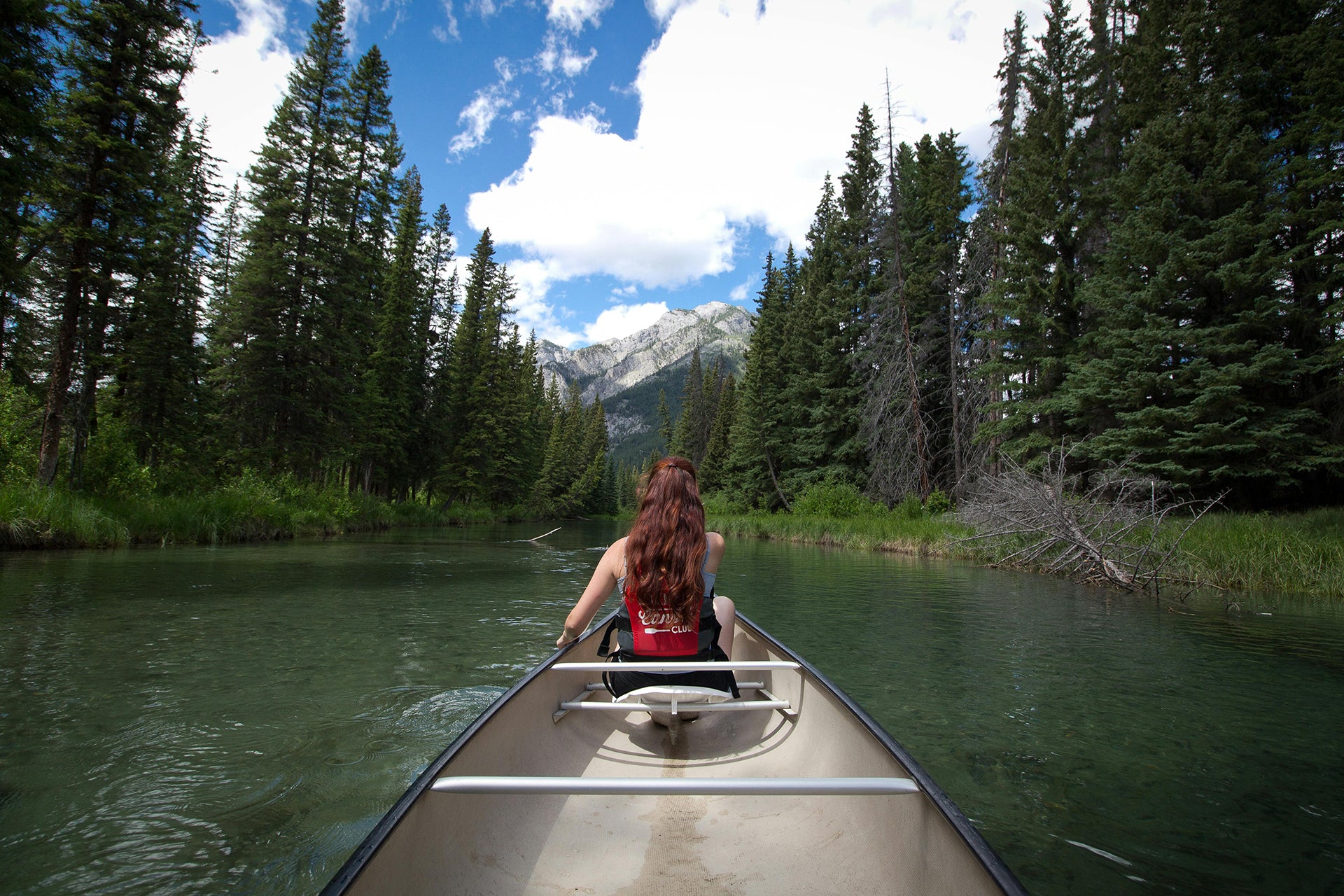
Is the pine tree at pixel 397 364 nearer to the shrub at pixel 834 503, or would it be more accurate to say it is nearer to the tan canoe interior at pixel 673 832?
the shrub at pixel 834 503

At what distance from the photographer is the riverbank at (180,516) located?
35.6ft

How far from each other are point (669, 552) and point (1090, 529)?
34.7ft

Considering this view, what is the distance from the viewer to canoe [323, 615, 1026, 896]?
1735 mm

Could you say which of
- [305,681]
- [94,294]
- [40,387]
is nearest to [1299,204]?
[305,681]

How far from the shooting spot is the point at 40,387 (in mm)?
18484

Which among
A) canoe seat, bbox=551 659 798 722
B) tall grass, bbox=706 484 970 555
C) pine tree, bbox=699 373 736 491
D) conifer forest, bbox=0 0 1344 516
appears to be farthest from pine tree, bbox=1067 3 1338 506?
pine tree, bbox=699 373 736 491

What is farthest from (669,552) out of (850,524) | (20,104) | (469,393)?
(469,393)

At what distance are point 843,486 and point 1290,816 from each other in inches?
923

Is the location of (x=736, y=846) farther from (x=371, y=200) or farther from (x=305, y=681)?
(x=371, y=200)

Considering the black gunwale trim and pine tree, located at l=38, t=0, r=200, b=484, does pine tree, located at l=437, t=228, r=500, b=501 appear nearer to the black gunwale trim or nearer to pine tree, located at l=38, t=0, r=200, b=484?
pine tree, located at l=38, t=0, r=200, b=484

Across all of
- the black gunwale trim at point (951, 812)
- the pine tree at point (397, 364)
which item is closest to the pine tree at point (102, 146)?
the pine tree at point (397, 364)

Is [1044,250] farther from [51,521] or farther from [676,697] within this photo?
[51,521]

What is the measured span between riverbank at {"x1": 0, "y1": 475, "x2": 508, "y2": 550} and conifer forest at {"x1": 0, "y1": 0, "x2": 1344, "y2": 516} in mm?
1305

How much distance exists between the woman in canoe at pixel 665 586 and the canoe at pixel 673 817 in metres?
0.22
